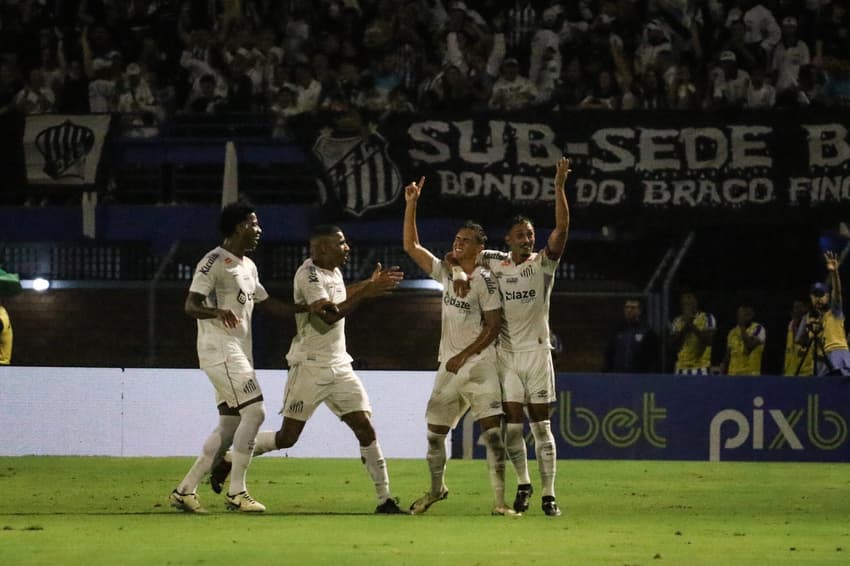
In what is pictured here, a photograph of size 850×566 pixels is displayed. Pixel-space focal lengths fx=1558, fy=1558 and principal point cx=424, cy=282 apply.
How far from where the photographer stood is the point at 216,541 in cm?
940

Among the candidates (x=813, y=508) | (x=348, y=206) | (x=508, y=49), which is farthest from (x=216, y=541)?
(x=508, y=49)

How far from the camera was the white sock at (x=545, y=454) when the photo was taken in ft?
37.0

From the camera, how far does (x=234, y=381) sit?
36.9ft

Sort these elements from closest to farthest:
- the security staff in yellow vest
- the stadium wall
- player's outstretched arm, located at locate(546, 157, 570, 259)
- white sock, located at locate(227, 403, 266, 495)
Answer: player's outstretched arm, located at locate(546, 157, 570, 259)
white sock, located at locate(227, 403, 266, 495)
the stadium wall
the security staff in yellow vest

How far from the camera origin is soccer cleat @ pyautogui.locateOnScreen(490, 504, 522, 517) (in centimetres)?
1127

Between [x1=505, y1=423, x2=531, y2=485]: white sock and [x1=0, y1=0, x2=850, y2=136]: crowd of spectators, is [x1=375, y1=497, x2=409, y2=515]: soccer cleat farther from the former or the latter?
[x1=0, y1=0, x2=850, y2=136]: crowd of spectators

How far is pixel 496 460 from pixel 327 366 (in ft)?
4.64

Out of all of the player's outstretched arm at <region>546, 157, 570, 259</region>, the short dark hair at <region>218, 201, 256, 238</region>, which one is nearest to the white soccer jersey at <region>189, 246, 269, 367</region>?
the short dark hair at <region>218, 201, 256, 238</region>

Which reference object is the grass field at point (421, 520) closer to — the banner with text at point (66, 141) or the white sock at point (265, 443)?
the white sock at point (265, 443)

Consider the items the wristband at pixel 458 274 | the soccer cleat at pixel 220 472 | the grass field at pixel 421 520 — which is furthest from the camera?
the soccer cleat at pixel 220 472

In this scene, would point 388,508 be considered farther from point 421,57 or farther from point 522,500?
point 421,57

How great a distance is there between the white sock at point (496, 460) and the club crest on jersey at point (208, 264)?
235 cm

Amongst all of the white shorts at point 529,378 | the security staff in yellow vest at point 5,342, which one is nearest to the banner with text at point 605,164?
the security staff in yellow vest at point 5,342

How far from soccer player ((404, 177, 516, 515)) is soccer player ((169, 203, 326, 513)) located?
3.40 ft
